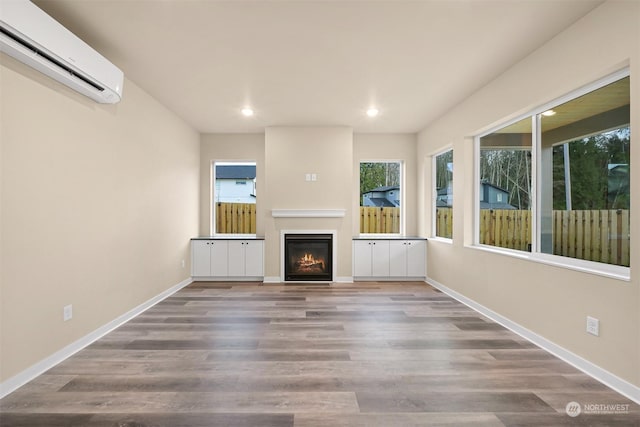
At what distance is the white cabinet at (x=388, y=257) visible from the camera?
204 inches

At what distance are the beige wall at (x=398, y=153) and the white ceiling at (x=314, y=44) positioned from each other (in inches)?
→ 62.1

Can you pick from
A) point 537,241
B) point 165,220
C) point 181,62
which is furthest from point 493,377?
point 165,220

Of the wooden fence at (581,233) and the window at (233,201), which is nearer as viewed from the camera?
the wooden fence at (581,233)

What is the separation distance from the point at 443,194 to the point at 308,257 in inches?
98.2

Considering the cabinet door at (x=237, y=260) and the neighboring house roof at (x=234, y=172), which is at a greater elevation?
the neighboring house roof at (x=234, y=172)

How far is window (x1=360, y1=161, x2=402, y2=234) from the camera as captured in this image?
5703mm

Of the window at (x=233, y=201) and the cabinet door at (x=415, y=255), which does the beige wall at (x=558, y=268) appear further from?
the window at (x=233, y=201)

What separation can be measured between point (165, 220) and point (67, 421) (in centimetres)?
278

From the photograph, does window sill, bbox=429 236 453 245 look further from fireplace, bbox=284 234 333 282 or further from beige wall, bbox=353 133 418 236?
fireplace, bbox=284 234 333 282

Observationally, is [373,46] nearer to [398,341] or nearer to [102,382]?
[398,341]

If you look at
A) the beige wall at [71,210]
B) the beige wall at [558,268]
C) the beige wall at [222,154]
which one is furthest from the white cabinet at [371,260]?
the beige wall at [71,210]

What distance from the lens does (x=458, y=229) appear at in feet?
13.4

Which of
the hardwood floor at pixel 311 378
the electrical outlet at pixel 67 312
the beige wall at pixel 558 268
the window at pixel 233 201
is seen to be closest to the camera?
the hardwood floor at pixel 311 378

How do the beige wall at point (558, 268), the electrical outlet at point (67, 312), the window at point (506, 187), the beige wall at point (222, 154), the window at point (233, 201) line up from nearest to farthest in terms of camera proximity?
the beige wall at point (558, 268) → the electrical outlet at point (67, 312) → the window at point (506, 187) → the beige wall at point (222, 154) → the window at point (233, 201)
